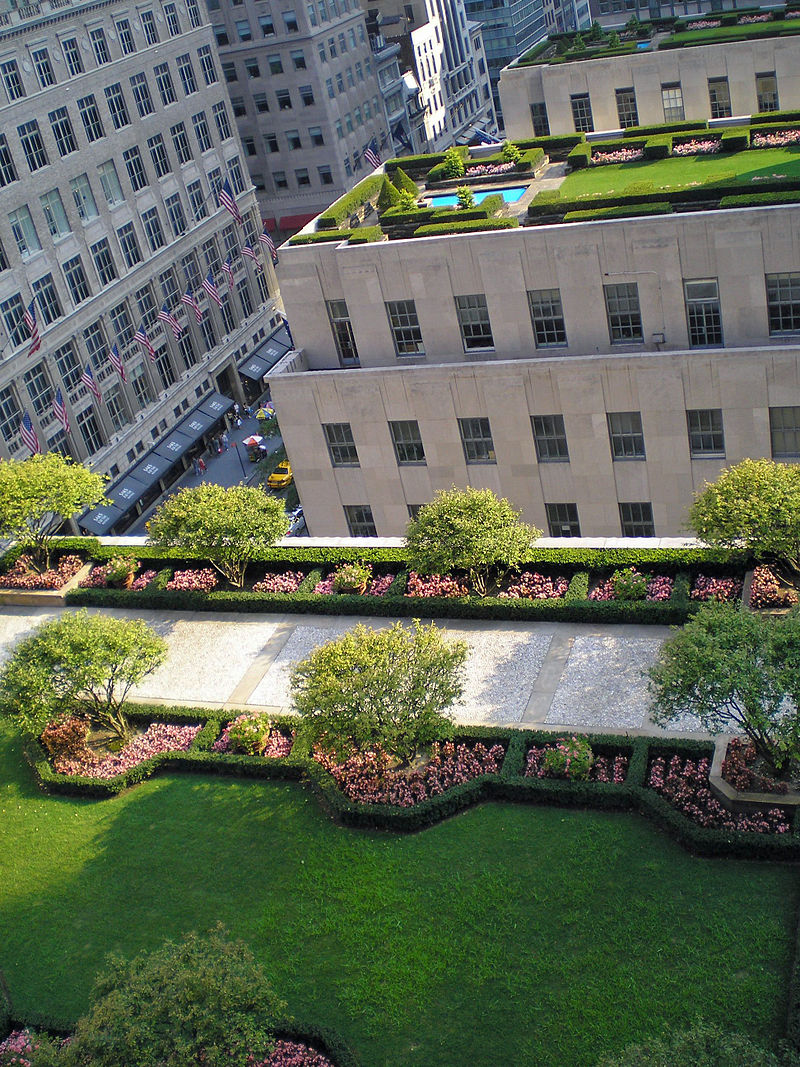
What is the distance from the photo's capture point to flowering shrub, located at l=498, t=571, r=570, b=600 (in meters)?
36.5

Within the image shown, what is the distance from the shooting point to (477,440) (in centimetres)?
4575

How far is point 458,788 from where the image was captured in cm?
2884

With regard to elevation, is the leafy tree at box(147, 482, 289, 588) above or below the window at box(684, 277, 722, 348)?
below

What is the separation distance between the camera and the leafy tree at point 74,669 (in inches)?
1297

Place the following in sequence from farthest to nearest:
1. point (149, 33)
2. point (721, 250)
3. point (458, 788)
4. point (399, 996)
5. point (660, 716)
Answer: point (149, 33) < point (721, 250) < point (458, 788) < point (660, 716) < point (399, 996)

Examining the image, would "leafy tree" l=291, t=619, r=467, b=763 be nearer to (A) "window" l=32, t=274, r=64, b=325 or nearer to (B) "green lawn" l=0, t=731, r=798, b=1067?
(B) "green lawn" l=0, t=731, r=798, b=1067

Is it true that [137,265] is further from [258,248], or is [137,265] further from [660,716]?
[660,716]

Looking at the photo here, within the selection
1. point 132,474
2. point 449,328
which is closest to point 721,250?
point 449,328

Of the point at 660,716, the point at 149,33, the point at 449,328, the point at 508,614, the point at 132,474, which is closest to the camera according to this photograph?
the point at 660,716

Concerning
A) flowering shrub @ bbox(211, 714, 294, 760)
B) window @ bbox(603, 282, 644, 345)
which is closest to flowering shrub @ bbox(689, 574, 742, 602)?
window @ bbox(603, 282, 644, 345)

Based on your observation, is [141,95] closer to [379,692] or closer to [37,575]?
[37,575]

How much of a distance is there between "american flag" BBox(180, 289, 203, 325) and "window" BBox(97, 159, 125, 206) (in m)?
7.65

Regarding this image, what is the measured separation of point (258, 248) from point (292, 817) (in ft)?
236

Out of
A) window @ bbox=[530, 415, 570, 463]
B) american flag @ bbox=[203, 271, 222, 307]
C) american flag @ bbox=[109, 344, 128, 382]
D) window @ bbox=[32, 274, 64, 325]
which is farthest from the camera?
american flag @ bbox=[203, 271, 222, 307]
